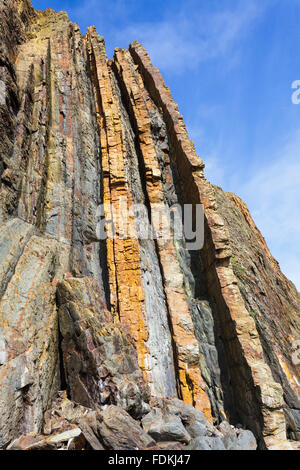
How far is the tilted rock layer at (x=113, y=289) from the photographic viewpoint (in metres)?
5.73

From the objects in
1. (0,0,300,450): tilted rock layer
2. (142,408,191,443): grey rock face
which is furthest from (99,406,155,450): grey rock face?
(142,408,191,443): grey rock face

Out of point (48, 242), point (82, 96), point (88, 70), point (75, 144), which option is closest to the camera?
point (48, 242)

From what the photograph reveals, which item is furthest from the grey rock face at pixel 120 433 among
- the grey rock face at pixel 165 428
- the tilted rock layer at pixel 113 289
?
the grey rock face at pixel 165 428

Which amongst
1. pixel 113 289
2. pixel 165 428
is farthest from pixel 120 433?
pixel 113 289

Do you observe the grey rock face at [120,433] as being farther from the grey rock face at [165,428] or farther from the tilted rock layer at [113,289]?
the grey rock face at [165,428]

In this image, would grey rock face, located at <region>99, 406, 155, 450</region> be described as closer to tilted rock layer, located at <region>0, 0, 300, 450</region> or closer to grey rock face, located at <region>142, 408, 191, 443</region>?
tilted rock layer, located at <region>0, 0, 300, 450</region>

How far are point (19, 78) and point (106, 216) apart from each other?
20.9 ft

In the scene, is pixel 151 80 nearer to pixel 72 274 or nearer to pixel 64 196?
pixel 64 196

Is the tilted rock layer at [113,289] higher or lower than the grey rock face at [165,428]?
higher

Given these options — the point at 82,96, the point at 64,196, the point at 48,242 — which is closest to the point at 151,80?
the point at 82,96

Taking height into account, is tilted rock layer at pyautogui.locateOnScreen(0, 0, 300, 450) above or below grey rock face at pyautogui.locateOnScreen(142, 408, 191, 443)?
above

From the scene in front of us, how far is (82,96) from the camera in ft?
47.1

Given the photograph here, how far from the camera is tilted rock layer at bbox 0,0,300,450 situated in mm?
5734

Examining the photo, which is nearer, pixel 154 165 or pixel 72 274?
pixel 72 274
